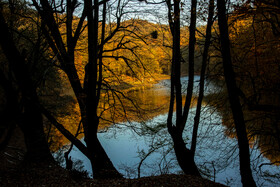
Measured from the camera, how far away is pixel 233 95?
4004 mm

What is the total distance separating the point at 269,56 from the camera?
7988 mm

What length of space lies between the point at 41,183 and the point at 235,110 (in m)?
4.19

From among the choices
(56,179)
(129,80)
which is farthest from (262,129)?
(129,80)

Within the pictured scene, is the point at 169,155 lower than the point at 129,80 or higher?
lower

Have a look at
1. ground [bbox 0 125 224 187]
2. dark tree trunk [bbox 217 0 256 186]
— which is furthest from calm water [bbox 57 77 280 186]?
dark tree trunk [bbox 217 0 256 186]

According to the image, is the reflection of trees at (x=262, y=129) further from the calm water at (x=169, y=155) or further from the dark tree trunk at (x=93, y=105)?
the dark tree trunk at (x=93, y=105)

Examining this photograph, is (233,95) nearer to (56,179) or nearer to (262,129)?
(262,129)

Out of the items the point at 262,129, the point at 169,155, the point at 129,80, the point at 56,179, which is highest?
the point at 129,80

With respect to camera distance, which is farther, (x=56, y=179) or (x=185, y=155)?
(x=185, y=155)

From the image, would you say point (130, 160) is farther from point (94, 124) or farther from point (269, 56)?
point (269, 56)

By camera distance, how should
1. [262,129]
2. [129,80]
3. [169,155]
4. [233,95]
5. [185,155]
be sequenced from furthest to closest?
[129,80] < [169,155] < [185,155] < [262,129] < [233,95]

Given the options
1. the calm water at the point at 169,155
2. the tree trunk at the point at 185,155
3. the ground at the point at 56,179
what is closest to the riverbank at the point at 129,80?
the calm water at the point at 169,155

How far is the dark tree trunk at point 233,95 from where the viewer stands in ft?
12.8

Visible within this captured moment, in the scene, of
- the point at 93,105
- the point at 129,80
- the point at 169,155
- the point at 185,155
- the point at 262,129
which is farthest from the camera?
the point at 129,80
